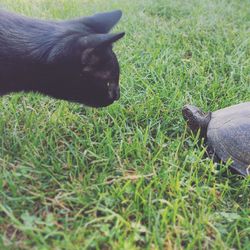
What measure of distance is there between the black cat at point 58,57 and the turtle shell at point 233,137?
78 centimetres

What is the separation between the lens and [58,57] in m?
2.39

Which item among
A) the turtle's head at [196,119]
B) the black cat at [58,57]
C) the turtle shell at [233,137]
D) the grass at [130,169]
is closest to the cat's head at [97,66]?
the black cat at [58,57]

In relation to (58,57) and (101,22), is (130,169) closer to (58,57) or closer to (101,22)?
(58,57)

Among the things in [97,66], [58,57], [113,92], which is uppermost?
[58,57]

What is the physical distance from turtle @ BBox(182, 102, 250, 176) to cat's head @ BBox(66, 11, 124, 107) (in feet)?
2.00

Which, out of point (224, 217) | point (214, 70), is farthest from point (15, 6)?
point (224, 217)

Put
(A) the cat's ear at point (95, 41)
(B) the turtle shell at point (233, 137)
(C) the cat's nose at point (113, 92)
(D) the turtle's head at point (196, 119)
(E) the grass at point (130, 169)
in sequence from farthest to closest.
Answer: (D) the turtle's head at point (196, 119)
(C) the cat's nose at point (113, 92)
(B) the turtle shell at point (233, 137)
(A) the cat's ear at point (95, 41)
(E) the grass at point (130, 169)

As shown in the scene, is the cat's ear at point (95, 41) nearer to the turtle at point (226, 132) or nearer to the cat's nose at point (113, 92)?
the cat's nose at point (113, 92)

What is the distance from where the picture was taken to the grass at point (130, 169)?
2049mm

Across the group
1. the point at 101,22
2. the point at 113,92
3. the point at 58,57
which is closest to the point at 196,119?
the point at 113,92

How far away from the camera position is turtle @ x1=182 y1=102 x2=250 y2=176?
2.64m

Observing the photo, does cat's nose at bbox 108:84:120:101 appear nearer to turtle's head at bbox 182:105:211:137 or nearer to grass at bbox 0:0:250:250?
grass at bbox 0:0:250:250

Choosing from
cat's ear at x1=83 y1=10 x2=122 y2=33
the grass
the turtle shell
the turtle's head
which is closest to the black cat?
cat's ear at x1=83 y1=10 x2=122 y2=33

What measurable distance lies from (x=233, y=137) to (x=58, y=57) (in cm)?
123
